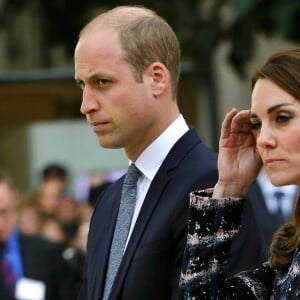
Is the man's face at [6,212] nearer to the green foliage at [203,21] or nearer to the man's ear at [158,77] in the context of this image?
the green foliage at [203,21]

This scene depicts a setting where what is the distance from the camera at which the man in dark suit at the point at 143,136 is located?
4.08 meters

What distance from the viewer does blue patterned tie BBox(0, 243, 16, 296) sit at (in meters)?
8.05

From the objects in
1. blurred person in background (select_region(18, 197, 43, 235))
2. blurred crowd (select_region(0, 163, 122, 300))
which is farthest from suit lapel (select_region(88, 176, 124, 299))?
blurred person in background (select_region(18, 197, 43, 235))

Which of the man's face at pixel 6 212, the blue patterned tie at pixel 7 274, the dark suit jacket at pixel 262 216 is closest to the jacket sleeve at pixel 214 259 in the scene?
the dark suit jacket at pixel 262 216

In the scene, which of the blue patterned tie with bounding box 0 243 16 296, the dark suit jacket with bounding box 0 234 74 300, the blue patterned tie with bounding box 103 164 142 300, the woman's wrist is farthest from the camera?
the blue patterned tie with bounding box 0 243 16 296

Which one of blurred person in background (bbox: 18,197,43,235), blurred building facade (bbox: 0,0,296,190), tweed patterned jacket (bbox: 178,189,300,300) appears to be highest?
blurred building facade (bbox: 0,0,296,190)

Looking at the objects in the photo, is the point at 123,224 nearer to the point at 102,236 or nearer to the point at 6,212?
the point at 102,236

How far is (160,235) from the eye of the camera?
13.4 feet

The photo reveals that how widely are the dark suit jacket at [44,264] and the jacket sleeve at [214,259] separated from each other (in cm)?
396

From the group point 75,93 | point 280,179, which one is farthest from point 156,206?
point 75,93

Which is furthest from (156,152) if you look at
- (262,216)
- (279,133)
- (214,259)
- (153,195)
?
(262,216)

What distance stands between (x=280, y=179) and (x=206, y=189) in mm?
436

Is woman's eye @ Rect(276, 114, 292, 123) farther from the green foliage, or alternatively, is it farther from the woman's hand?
the green foliage

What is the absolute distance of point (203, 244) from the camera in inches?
149
